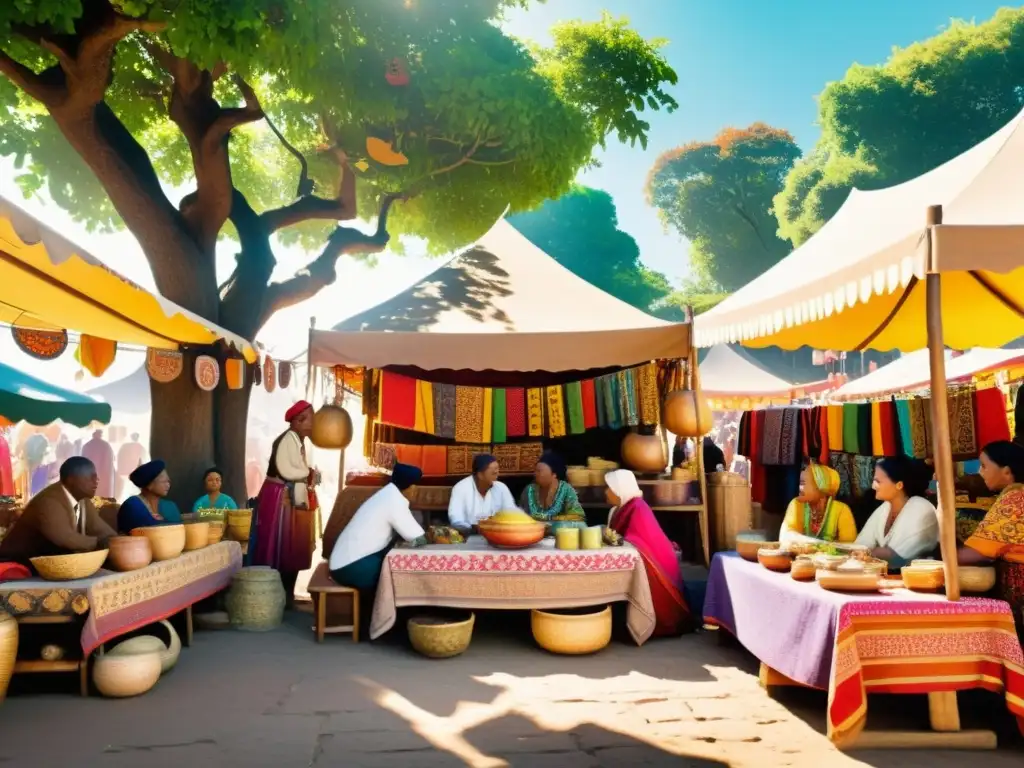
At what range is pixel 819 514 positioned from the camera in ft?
16.4

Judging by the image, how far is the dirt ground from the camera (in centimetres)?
334

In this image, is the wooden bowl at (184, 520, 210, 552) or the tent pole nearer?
the tent pole

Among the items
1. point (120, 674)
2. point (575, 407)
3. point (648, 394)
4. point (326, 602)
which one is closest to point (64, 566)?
point (120, 674)

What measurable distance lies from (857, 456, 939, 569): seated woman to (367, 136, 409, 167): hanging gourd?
6959 millimetres

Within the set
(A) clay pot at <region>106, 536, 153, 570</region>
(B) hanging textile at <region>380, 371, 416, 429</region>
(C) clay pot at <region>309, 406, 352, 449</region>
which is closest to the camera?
(A) clay pot at <region>106, 536, 153, 570</region>

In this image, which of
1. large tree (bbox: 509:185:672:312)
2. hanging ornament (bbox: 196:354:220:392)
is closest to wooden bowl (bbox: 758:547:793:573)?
hanging ornament (bbox: 196:354:220:392)

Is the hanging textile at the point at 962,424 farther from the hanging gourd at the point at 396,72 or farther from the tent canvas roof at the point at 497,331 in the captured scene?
the hanging gourd at the point at 396,72

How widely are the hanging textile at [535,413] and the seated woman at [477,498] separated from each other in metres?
1.52

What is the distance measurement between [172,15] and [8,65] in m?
1.76

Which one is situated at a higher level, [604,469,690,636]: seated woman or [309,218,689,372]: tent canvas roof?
[309,218,689,372]: tent canvas roof

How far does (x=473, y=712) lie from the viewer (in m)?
3.95

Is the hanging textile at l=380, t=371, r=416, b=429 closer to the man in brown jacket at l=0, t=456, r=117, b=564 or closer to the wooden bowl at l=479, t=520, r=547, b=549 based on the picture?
the wooden bowl at l=479, t=520, r=547, b=549

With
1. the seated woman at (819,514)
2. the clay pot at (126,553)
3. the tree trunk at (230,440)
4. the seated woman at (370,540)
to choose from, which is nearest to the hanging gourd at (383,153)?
the tree trunk at (230,440)

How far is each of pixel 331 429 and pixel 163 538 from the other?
2448mm
